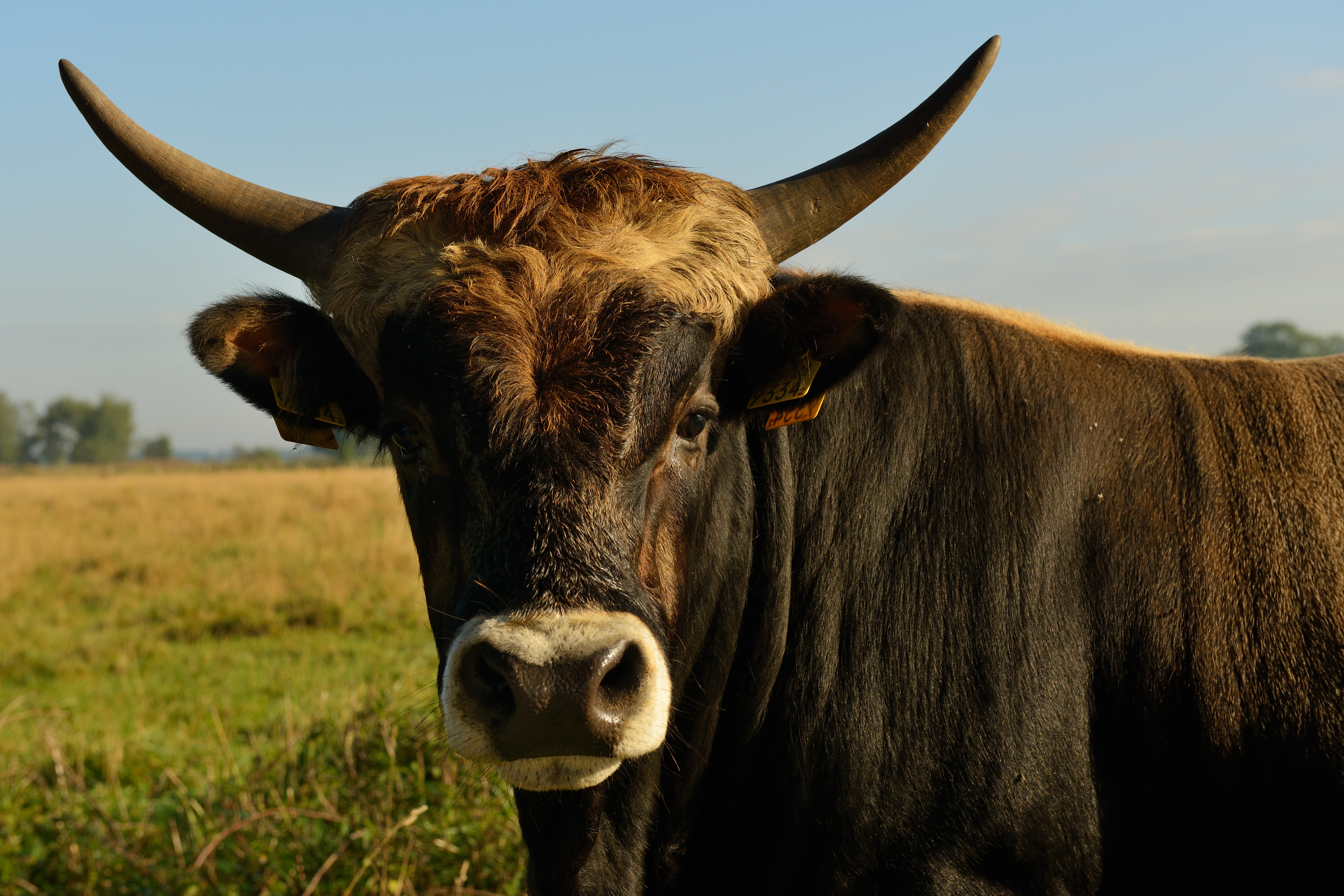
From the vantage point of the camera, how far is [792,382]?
318cm

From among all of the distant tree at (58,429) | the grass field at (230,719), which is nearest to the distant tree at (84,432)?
the distant tree at (58,429)

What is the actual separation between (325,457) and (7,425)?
9776 cm

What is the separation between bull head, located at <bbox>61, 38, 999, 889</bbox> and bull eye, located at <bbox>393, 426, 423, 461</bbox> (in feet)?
0.04

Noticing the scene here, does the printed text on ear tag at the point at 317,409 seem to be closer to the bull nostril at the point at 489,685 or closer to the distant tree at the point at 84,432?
the bull nostril at the point at 489,685

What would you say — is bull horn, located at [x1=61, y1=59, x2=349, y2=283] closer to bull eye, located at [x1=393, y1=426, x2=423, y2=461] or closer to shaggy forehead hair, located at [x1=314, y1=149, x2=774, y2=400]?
shaggy forehead hair, located at [x1=314, y1=149, x2=774, y2=400]

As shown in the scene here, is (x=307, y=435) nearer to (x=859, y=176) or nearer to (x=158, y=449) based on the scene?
(x=859, y=176)

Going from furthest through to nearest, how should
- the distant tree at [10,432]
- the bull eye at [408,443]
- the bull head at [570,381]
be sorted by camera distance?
the distant tree at [10,432] → the bull eye at [408,443] → the bull head at [570,381]

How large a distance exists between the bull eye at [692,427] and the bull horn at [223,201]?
1.29m

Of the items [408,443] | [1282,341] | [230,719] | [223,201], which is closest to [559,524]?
[408,443]

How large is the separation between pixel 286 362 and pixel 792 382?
168cm

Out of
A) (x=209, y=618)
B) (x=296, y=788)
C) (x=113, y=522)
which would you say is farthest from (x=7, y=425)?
(x=296, y=788)

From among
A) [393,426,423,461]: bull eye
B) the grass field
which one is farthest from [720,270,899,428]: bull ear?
the grass field

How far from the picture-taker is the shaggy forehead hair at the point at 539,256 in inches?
109

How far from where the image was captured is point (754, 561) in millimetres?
3371
